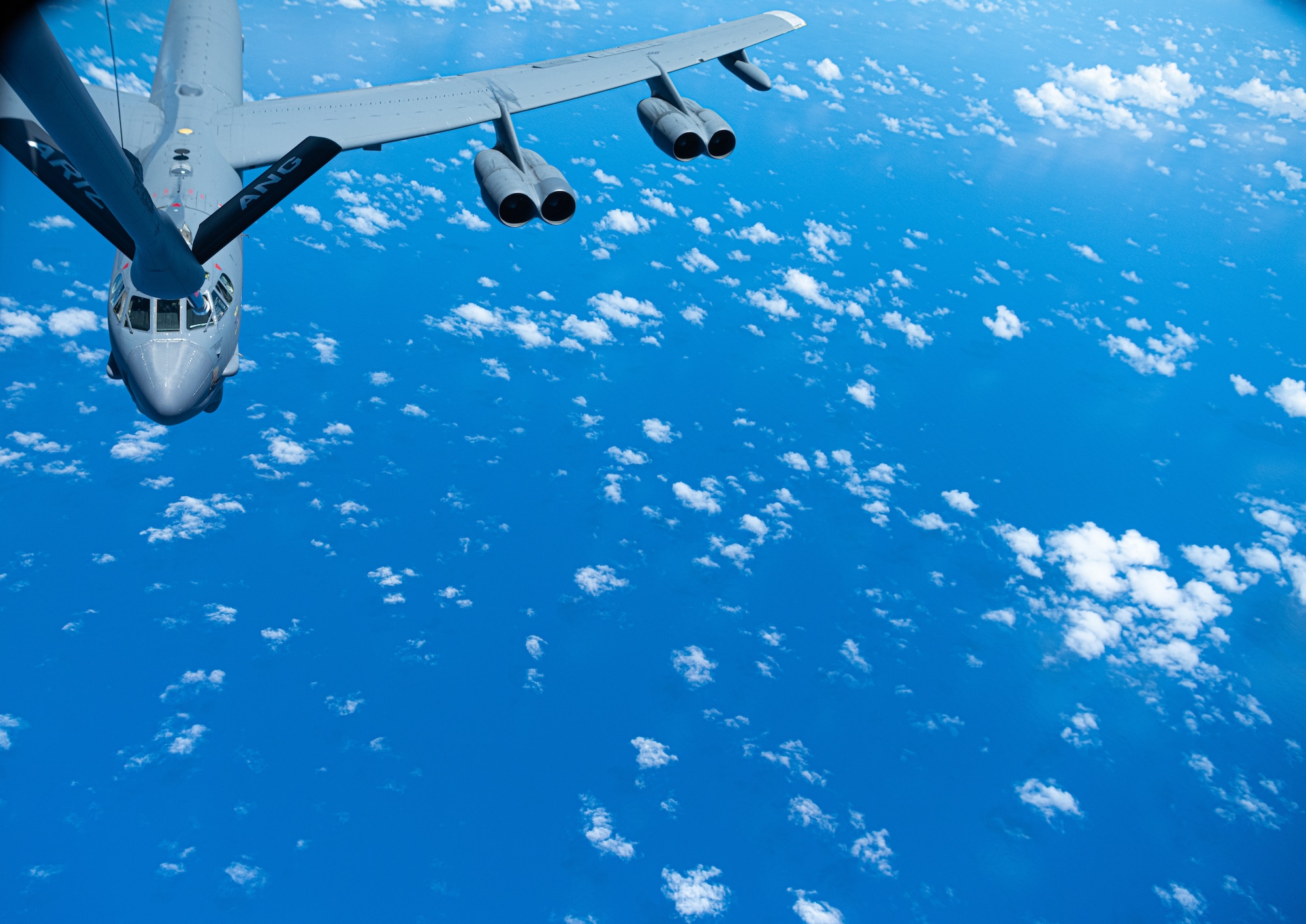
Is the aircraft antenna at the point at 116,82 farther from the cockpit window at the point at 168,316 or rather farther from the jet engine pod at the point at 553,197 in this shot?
the jet engine pod at the point at 553,197

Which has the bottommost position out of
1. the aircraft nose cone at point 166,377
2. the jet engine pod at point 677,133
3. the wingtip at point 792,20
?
the aircraft nose cone at point 166,377

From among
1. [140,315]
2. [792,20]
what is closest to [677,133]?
[792,20]

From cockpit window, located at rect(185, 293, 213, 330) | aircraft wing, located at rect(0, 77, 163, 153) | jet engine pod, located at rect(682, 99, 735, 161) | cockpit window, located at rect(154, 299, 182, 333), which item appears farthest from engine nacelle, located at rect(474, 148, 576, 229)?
aircraft wing, located at rect(0, 77, 163, 153)

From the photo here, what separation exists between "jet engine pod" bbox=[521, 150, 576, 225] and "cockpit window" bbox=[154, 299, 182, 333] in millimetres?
7528

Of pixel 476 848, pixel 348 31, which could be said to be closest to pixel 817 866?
pixel 476 848

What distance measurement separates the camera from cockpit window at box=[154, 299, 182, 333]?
46.9 feet

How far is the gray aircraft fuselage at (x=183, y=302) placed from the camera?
46.8ft

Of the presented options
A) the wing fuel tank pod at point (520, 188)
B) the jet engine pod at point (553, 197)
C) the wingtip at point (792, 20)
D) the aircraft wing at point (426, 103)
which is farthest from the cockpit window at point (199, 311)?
the wingtip at point (792, 20)

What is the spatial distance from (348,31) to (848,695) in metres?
77.9

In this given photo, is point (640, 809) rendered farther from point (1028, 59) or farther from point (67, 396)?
point (1028, 59)

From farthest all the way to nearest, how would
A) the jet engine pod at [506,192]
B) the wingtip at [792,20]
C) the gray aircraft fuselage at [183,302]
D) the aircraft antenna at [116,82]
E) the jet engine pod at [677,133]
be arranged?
the wingtip at [792,20] → the jet engine pod at [677,133] → the jet engine pod at [506,192] → the gray aircraft fuselage at [183,302] → the aircraft antenna at [116,82]

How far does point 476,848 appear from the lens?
2698 centimetres

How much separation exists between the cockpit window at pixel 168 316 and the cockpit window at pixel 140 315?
15 centimetres

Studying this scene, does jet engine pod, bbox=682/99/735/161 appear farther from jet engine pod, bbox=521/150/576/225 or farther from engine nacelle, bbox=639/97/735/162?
jet engine pod, bbox=521/150/576/225
